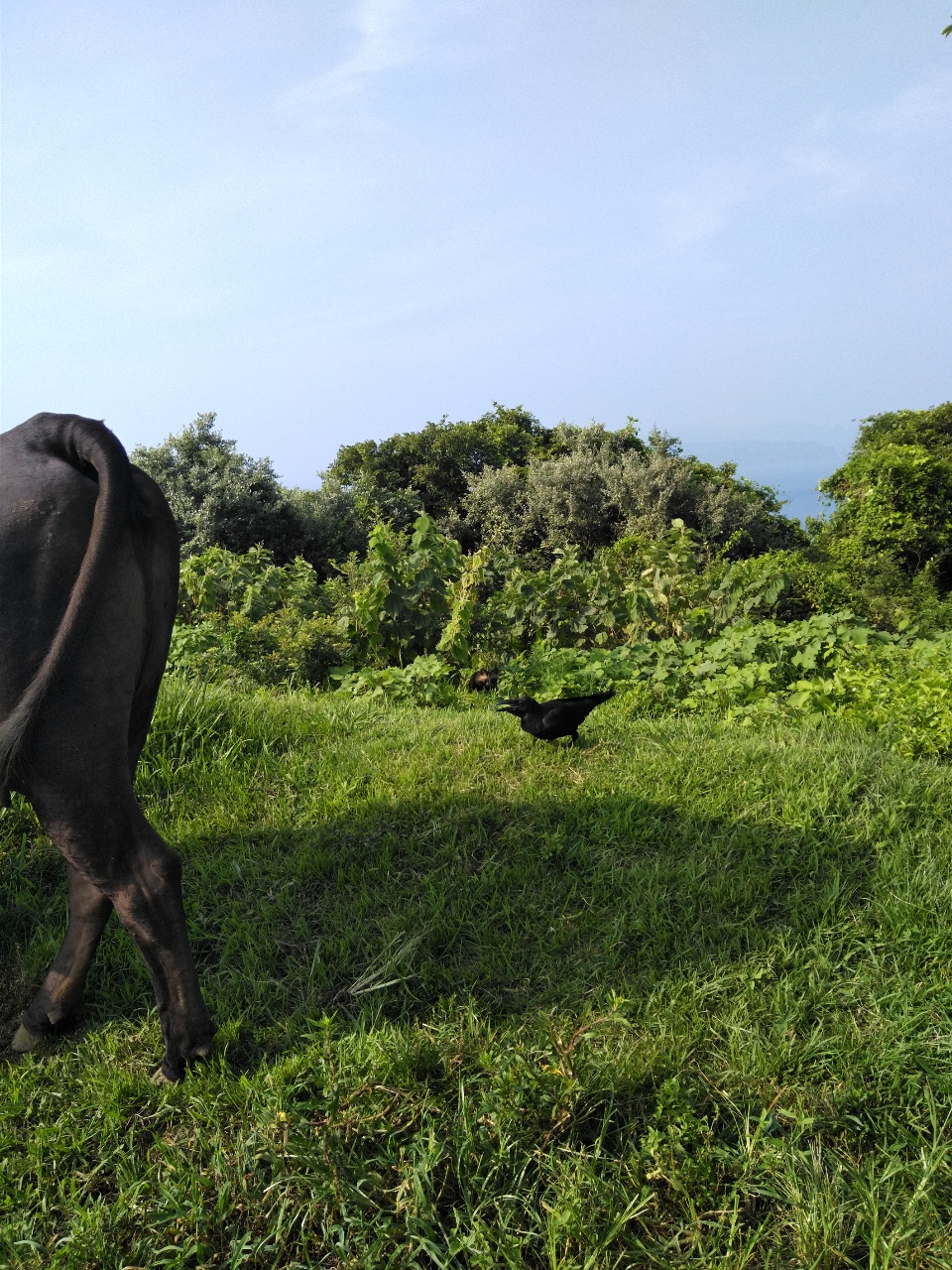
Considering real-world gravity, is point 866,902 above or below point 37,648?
below

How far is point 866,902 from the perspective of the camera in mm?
3227

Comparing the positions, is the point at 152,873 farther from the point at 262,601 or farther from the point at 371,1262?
the point at 262,601

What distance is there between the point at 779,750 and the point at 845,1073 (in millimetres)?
2282

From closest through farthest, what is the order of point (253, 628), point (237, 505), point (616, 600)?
point (253, 628)
point (616, 600)
point (237, 505)

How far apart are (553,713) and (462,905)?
1466mm

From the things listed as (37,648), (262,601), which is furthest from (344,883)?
(262,601)

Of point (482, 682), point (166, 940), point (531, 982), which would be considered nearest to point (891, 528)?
point (482, 682)

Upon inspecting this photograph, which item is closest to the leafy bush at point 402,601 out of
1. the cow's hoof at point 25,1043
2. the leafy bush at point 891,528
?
the cow's hoof at point 25,1043

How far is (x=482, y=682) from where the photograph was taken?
6523mm

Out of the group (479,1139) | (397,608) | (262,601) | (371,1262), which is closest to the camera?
(371,1262)

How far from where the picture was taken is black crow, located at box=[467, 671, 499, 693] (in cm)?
653

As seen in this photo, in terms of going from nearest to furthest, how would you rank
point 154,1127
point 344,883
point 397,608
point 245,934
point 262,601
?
point 154,1127 < point 245,934 < point 344,883 < point 397,608 < point 262,601

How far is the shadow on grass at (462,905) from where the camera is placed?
9.30 feet

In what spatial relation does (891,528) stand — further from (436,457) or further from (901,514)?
(436,457)
